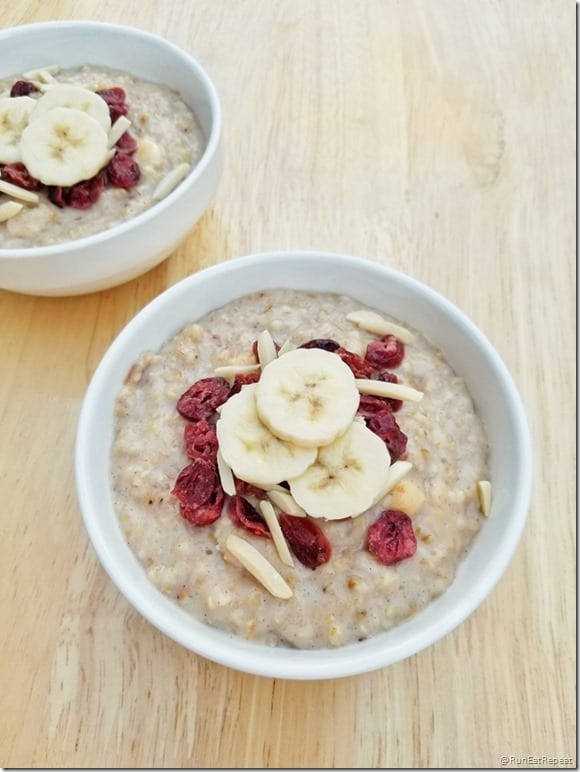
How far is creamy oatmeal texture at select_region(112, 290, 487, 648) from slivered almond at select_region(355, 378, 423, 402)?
3cm

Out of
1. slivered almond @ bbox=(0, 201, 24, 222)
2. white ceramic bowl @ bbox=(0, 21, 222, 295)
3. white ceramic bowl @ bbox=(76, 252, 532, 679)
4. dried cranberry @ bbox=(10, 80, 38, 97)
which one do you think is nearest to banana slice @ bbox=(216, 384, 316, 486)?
white ceramic bowl @ bbox=(76, 252, 532, 679)

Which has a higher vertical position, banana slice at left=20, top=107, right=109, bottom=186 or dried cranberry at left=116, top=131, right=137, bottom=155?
banana slice at left=20, top=107, right=109, bottom=186

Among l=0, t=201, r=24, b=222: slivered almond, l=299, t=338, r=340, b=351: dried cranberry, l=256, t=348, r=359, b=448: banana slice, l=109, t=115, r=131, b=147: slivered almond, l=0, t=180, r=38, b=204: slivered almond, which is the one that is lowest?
l=299, t=338, r=340, b=351: dried cranberry

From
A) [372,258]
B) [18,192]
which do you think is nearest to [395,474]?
[372,258]

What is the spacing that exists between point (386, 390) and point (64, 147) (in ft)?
3.43

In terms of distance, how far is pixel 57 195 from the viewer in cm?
186

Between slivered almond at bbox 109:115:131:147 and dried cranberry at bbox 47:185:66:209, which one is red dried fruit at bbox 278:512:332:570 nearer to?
dried cranberry at bbox 47:185:66:209

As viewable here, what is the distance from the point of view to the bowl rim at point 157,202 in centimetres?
168

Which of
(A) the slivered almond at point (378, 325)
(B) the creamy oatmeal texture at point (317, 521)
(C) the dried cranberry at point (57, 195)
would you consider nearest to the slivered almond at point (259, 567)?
(B) the creamy oatmeal texture at point (317, 521)

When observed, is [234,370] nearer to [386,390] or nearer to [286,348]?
[286,348]

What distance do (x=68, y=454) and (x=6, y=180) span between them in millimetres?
745

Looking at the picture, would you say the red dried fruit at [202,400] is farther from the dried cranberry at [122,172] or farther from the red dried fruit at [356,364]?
the dried cranberry at [122,172]

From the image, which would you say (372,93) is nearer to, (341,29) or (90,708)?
(341,29)

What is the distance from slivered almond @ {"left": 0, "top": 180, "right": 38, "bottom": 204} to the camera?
184 centimetres
